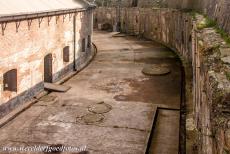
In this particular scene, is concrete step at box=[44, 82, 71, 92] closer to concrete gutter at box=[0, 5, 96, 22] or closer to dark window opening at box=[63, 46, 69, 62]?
dark window opening at box=[63, 46, 69, 62]

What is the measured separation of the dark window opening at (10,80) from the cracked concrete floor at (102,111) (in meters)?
1.07

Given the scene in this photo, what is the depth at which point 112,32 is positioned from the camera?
34.7 m

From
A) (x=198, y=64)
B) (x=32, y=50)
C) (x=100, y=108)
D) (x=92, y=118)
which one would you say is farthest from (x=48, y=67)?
(x=198, y=64)

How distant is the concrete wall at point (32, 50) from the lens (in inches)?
444

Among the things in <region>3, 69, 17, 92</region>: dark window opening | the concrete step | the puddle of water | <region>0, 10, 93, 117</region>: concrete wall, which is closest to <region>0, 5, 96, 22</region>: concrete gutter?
<region>0, 10, 93, 117</region>: concrete wall

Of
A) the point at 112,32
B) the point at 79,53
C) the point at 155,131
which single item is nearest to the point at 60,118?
the point at 155,131

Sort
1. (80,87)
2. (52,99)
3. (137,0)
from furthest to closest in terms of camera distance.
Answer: (137,0)
(80,87)
(52,99)

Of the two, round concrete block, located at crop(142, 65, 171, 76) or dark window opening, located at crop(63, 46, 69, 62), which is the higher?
dark window opening, located at crop(63, 46, 69, 62)

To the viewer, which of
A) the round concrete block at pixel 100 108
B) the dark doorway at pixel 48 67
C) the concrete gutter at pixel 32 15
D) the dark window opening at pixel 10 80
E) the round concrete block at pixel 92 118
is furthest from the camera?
the dark doorway at pixel 48 67

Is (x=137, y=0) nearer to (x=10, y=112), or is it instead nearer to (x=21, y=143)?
(x=10, y=112)

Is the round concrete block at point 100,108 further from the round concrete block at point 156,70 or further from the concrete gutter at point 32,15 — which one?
the round concrete block at point 156,70

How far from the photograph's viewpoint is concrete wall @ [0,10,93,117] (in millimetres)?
11273

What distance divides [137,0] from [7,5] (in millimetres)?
23732

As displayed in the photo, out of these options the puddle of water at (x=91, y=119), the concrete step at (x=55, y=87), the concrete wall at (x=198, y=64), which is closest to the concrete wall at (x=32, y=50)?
the concrete step at (x=55, y=87)
